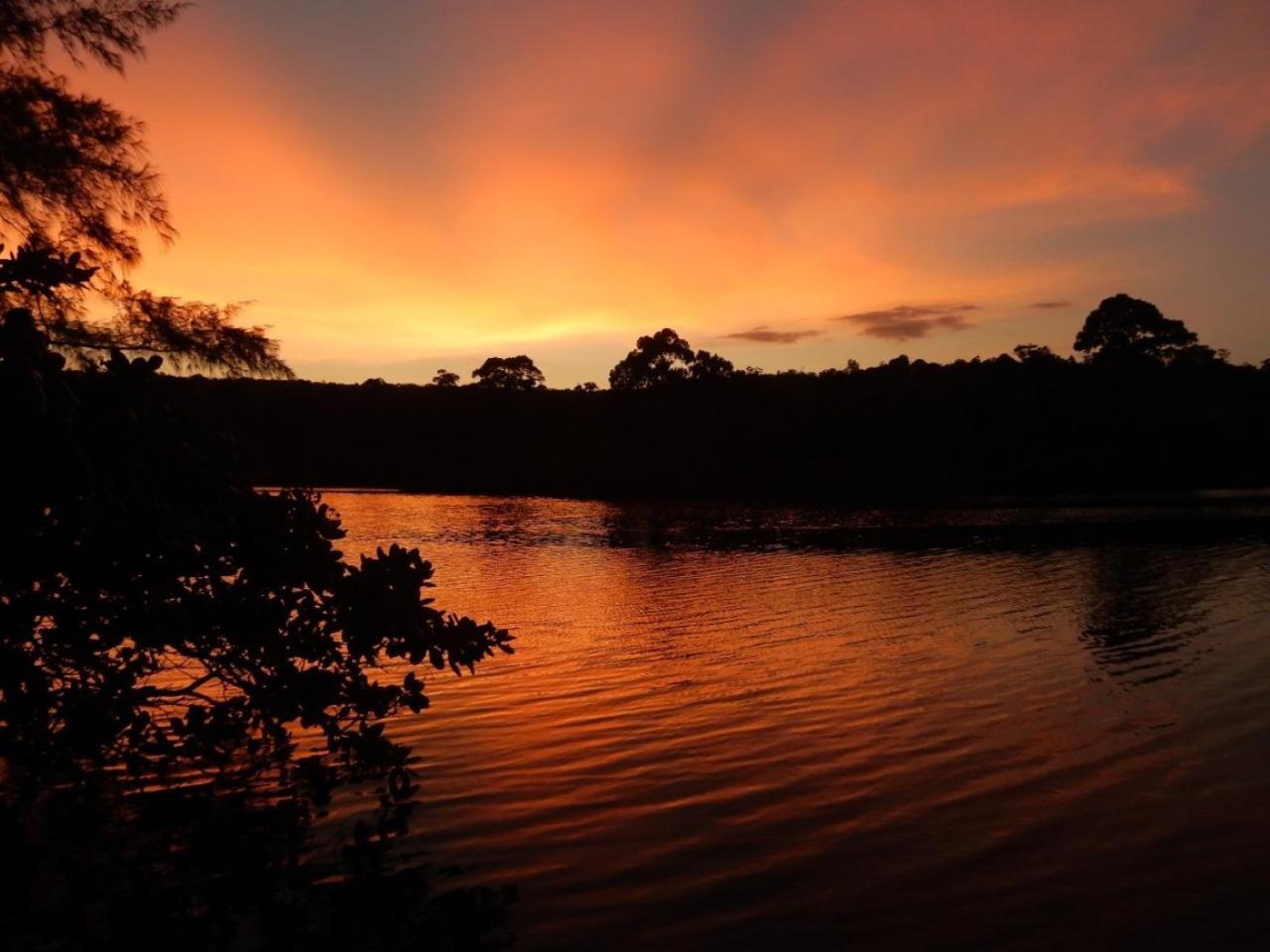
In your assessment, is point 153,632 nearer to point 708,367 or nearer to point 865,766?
point 865,766

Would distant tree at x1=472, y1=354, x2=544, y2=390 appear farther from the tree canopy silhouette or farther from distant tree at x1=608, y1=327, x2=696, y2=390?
the tree canopy silhouette

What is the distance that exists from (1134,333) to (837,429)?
33.6 m

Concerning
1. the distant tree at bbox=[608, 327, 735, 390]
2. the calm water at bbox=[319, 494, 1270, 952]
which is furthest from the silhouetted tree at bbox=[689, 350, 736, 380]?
the calm water at bbox=[319, 494, 1270, 952]

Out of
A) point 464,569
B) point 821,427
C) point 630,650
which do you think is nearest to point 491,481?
point 821,427

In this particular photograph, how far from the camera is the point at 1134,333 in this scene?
10444 cm

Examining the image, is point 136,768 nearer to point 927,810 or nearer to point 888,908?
point 888,908

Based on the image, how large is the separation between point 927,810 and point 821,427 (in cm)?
9350

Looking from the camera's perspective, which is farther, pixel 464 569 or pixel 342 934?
pixel 464 569

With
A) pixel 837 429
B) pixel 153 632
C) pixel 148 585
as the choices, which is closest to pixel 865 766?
pixel 153 632

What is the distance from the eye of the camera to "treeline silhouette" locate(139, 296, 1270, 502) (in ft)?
278

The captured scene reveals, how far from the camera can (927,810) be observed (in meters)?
8.85

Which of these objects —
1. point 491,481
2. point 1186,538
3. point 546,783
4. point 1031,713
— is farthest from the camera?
point 491,481

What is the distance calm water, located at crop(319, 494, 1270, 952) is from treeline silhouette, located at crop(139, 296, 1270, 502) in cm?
5155

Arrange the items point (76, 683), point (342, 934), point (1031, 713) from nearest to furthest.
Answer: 1. point (342, 934)
2. point (76, 683)
3. point (1031, 713)
